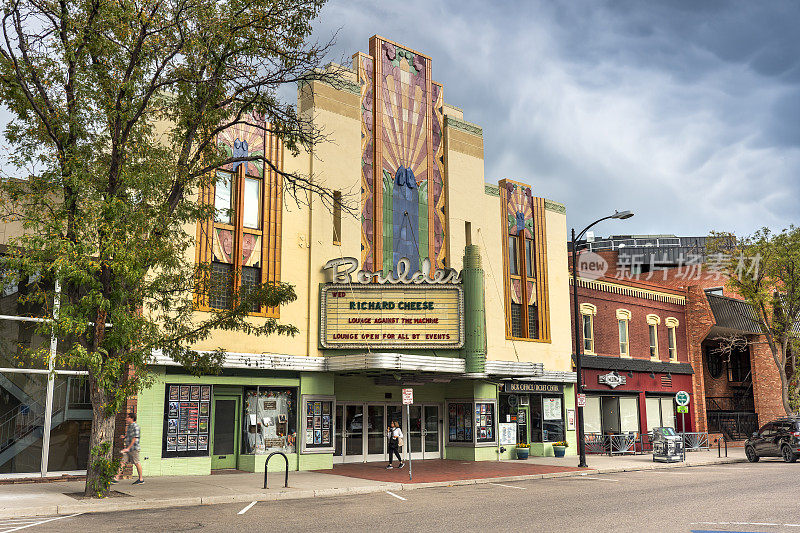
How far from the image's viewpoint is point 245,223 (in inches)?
Answer: 949

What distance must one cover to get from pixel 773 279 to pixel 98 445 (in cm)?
3482

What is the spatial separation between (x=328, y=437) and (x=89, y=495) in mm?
9951

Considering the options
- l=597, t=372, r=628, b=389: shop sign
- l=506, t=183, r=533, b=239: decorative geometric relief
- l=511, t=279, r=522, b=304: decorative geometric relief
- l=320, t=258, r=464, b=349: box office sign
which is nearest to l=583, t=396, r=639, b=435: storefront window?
l=597, t=372, r=628, b=389: shop sign

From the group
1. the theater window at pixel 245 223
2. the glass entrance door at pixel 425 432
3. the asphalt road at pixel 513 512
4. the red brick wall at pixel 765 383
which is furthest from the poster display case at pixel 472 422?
the red brick wall at pixel 765 383

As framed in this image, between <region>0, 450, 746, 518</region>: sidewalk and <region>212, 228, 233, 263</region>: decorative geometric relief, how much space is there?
692cm

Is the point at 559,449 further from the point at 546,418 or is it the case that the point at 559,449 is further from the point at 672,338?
the point at 672,338

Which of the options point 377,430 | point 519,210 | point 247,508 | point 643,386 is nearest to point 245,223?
point 377,430

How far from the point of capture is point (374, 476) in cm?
2206

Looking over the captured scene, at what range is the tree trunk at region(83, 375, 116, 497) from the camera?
51.9 ft

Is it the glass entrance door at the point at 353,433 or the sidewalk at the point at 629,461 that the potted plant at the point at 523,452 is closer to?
the sidewalk at the point at 629,461

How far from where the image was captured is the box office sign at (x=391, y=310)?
25.2 metres

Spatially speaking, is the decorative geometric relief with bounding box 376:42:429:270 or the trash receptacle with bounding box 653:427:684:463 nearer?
the decorative geometric relief with bounding box 376:42:429:270

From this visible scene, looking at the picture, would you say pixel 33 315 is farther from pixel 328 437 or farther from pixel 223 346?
pixel 328 437

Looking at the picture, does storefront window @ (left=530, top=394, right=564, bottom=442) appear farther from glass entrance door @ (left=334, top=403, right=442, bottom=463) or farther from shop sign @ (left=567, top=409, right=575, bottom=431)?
glass entrance door @ (left=334, top=403, right=442, bottom=463)
